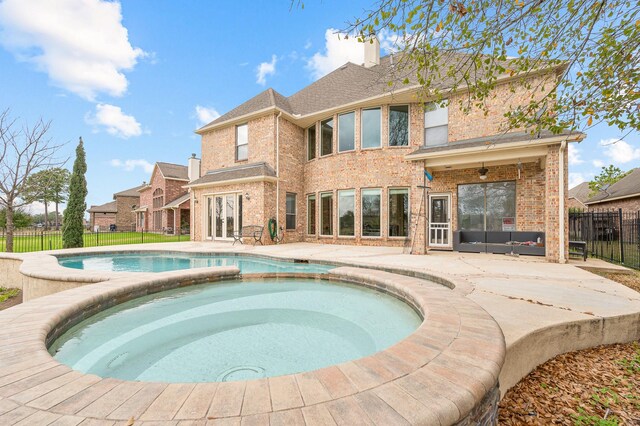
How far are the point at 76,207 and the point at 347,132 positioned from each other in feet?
44.0

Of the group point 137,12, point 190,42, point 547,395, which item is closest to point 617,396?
point 547,395

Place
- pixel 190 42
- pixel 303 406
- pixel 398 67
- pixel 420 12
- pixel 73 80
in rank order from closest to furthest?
1. pixel 303 406
2. pixel 420 12
3. pixel 398 67
4. pixel 190 42
5. pixel 73 80

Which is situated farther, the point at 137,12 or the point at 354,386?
the point at 137,12

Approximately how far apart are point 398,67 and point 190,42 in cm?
1526

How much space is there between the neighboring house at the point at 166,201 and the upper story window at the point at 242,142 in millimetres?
11315

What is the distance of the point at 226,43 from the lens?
1507cm

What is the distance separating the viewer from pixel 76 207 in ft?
42.9

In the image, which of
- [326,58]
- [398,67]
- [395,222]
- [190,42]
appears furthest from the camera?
[326,58]

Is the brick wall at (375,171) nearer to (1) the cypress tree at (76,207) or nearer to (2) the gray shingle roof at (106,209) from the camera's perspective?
(1) the cypress tree at (76,207)

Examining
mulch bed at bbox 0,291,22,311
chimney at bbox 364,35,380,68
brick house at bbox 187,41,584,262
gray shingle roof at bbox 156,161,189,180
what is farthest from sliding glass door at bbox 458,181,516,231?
gray shingle roof at bbox 156,161,189,180

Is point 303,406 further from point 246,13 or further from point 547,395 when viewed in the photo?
point 246,13

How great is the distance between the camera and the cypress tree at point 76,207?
1253cm

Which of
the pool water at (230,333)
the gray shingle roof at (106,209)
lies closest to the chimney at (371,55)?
the pool water at (230,333)

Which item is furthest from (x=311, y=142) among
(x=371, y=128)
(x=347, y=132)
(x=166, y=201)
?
(x=166, y=201)
